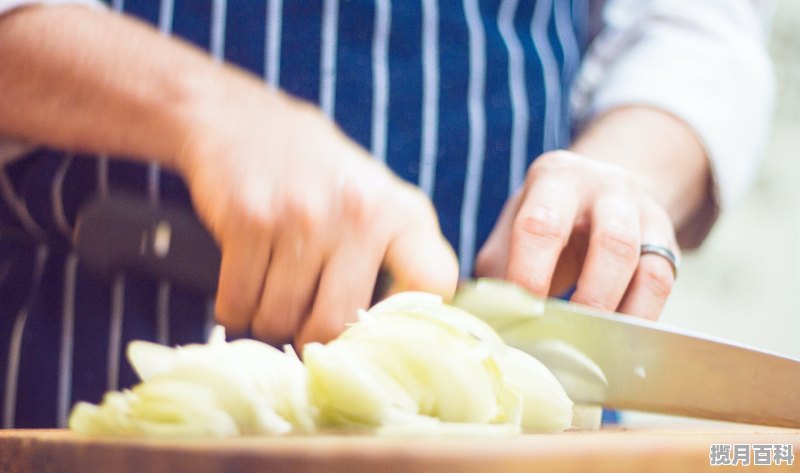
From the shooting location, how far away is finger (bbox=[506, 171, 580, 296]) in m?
0.50

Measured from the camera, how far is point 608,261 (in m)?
0.53

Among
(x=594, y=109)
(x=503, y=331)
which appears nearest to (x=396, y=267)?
(x=503, y=331)

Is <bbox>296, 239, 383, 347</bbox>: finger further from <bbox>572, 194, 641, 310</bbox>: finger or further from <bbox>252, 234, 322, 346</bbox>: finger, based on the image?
<bbox>572, 194, 641, 310</bbox>: finger

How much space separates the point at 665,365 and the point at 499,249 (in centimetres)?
16

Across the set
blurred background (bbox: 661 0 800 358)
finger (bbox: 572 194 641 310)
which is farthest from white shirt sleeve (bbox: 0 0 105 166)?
blurred background (bbox: 661 0 800 358)

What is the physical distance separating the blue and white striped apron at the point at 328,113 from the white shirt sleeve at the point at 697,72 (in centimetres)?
12

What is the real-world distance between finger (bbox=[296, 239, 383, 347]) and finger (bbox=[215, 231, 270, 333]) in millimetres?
37

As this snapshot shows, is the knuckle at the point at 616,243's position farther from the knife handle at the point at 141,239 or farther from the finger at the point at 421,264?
the knife handle at the point at 141,239

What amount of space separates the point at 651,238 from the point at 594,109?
312 millimetres

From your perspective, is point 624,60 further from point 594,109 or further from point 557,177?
point 557,177

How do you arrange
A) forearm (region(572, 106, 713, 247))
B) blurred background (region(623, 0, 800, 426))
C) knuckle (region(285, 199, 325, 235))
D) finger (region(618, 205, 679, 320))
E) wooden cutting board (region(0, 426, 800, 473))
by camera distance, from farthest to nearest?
blurred background (region(623, 0, 800, 426)) → forearm (region(572, 106, 713, 247)) → finger (region(618, 205, 679, 320)) → knuckle (region(285, 199, 325, 235)) → wooden cutting board (region(0, 426, 800, 473))

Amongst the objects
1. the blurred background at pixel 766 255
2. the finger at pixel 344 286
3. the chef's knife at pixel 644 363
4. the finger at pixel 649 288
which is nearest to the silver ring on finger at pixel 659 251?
the finger at pixel 649 288

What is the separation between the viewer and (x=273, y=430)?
311mm

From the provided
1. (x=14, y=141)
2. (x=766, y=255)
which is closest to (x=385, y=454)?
(x=14, y=141)
